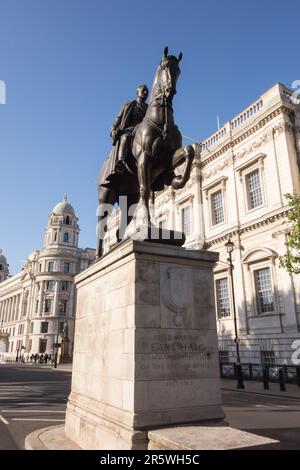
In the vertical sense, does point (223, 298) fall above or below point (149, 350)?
above

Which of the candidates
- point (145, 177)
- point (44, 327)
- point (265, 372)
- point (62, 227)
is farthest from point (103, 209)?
point (62, 227)

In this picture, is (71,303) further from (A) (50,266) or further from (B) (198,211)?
(B) (198,211)

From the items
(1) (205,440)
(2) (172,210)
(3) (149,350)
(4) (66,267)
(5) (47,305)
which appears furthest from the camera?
(4) (66,267)

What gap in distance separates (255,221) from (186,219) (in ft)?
32.6

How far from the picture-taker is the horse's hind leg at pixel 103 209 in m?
8.23

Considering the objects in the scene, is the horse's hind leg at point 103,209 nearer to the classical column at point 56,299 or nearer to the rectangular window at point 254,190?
the rectangular window at point 254,190

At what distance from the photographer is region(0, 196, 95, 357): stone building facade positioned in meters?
80.8

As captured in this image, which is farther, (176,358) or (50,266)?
(50,266)

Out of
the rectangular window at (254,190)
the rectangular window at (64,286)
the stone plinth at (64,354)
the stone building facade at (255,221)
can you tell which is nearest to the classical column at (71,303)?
the rectangular window at (64,286)

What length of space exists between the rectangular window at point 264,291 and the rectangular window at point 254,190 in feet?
17.8

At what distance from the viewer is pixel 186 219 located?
118ft

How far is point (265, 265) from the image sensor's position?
26.2 meters
